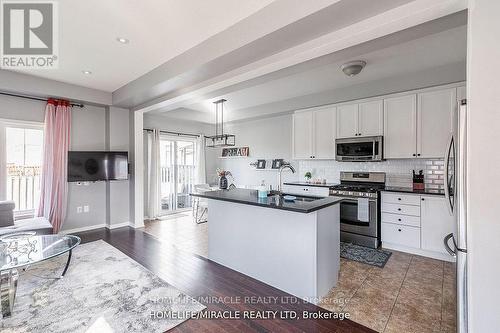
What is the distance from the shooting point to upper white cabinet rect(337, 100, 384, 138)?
4.12 meters

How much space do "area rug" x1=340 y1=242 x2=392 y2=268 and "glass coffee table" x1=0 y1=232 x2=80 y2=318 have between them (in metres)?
3.63

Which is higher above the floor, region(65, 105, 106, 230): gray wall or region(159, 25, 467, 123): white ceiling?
region(159, 25, 467, 123): white ceiling

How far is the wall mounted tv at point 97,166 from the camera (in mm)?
4488

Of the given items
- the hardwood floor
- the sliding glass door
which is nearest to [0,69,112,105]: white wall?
the sliding glass door

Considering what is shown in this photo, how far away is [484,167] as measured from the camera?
4.44 feet

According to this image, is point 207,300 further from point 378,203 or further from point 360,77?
point 360,77

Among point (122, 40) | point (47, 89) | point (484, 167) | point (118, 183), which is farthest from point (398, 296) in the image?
point (47, 89)

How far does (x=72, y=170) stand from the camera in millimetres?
4469

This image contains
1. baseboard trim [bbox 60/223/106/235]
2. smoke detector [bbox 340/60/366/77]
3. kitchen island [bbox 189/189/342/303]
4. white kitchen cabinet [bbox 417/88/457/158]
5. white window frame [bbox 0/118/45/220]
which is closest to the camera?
kitchen island [bbox 189/189/342/303]

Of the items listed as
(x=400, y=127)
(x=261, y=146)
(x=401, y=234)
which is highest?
(x=400, y=127)

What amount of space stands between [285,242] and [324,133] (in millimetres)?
2966

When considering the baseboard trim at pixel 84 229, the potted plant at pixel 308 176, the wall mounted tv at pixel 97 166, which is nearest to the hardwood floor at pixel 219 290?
the baseboard trim at pixel 84 229

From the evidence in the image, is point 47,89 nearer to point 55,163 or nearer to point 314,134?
point 55,163

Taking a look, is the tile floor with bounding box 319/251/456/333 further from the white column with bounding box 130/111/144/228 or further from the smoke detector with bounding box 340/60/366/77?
the white column with bounding box 130/111/144/228
